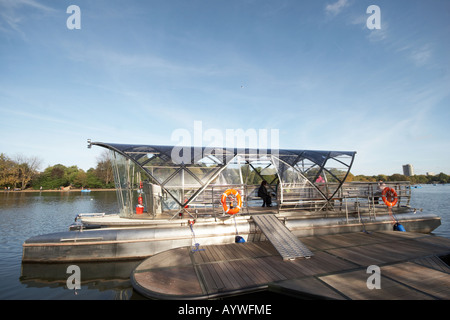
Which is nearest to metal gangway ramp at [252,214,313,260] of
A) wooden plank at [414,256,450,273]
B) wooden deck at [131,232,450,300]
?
wooden deck at [131,232,450,300]

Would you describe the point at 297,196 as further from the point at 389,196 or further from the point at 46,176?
the point at 46,176

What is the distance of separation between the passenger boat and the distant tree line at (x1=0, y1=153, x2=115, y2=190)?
50177 mm

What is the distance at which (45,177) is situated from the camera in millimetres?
62781

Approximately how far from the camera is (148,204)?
36.6ft

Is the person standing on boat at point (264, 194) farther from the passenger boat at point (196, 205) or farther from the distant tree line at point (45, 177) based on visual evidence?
the distant tree line at point (45, 177)

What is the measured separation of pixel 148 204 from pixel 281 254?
7.03m

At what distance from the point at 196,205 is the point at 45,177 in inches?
2877

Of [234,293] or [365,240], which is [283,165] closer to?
[365,240]

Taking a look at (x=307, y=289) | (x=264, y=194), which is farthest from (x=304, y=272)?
(x=264, y=194)

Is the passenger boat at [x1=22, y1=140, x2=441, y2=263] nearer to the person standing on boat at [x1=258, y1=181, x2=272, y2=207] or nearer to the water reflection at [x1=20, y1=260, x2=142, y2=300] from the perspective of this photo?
the water reflection at [x1=20, y1=260, x2=142, y2=300]

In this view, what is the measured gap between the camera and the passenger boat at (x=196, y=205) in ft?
28.3

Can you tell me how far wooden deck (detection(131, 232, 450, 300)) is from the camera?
16.9 ft
